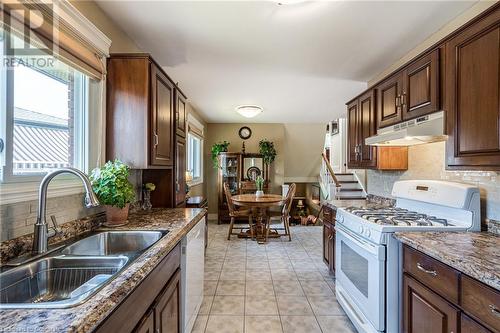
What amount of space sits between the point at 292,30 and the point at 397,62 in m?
1.42

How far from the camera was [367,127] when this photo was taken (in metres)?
2.95

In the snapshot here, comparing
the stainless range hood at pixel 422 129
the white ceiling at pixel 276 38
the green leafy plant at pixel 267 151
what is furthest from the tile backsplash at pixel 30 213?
the green leafy plant at pixel 267 151

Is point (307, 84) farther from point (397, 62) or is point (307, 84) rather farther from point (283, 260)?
point (283, 260)

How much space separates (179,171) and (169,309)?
1.55m

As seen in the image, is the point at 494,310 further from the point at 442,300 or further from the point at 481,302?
the point at 442,300

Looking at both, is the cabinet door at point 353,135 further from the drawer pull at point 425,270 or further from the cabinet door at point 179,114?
the cabinet door at point 179,114

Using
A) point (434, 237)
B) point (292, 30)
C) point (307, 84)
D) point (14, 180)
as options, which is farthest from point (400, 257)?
point (307, 84)

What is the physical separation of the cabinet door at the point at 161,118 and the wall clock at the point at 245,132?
4332 mm

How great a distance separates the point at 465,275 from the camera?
3.86ft

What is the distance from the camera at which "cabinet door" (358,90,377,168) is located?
2.82m

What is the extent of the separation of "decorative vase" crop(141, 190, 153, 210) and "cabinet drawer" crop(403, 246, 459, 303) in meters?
2.08

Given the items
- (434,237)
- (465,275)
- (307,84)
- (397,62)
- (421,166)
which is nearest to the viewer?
(465,275)

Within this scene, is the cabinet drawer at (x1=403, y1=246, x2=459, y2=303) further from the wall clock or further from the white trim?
the wall clock

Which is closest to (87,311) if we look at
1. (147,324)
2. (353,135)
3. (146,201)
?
(147,324)
